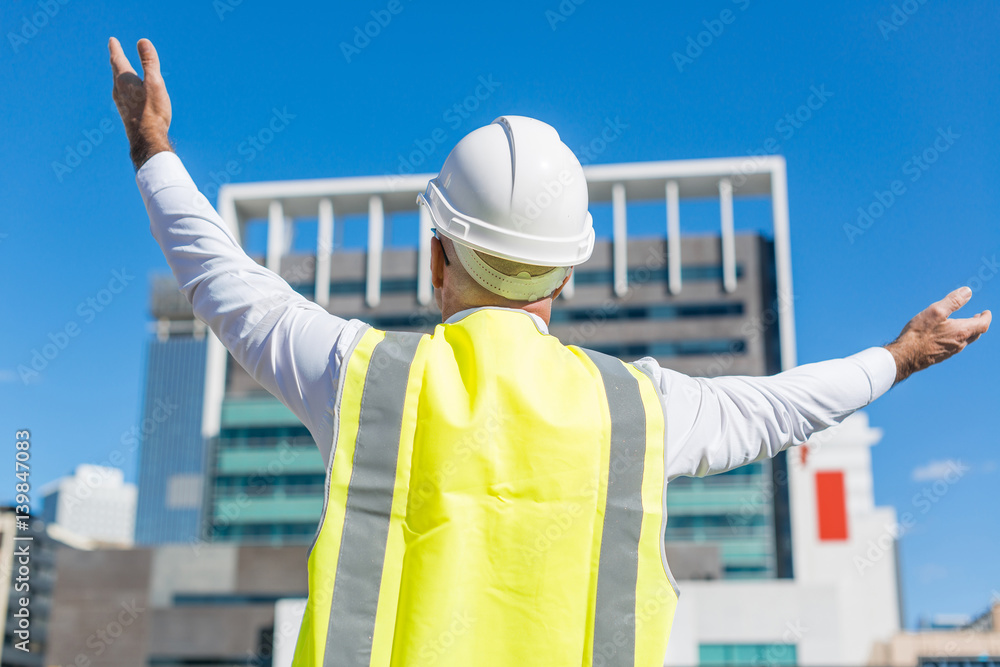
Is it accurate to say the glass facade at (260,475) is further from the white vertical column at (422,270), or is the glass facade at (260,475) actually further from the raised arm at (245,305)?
the raised arm at (245,305)

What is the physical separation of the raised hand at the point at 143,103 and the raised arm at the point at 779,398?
93cm

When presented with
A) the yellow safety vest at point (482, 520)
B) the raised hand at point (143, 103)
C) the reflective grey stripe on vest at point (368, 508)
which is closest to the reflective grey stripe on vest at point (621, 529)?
the yellow safety vest at point (482, 520)

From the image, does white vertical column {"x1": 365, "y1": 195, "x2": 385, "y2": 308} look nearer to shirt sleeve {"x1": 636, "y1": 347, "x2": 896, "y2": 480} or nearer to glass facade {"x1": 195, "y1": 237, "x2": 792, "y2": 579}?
glass facade {"x1": 195, "y1": 237, "x2": 792, "y2": 579}

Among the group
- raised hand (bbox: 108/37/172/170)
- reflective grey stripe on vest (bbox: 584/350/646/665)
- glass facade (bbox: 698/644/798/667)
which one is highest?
raised hand (bbox: 108/37/172/170)

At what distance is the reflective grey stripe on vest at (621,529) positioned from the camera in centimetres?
132

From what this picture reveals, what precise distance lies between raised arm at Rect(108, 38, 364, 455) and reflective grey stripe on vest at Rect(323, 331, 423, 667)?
0.24ft

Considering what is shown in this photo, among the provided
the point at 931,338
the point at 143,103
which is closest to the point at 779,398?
the point at 931,338

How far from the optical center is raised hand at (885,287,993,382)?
1735 mm

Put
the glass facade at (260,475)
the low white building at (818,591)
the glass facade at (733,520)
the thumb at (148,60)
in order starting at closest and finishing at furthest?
the thumb at (148,60), the low white building at (818,591), the glass facade at (733,520), the glass facade at (260,475)

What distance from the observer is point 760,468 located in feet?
179

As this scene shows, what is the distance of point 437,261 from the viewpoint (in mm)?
1589

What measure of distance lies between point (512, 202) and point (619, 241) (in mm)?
55283

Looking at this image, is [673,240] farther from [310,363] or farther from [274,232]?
[310,363]

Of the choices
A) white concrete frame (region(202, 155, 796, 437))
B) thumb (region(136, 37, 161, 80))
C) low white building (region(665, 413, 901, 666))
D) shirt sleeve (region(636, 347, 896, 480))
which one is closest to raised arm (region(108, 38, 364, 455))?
thumb (region(136, 37, 161, 80))
